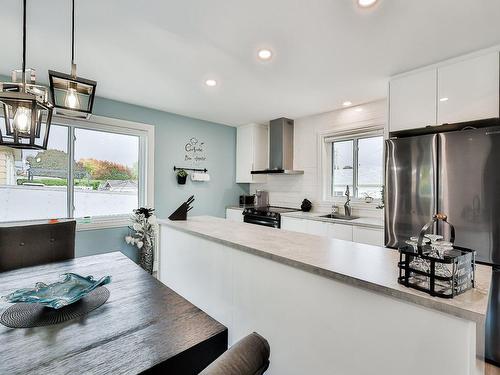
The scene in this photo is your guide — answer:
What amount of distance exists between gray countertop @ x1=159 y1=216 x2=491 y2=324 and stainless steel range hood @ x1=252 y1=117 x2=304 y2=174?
2188mm

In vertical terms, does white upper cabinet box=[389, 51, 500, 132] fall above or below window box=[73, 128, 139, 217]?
above

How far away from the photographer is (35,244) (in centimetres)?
191

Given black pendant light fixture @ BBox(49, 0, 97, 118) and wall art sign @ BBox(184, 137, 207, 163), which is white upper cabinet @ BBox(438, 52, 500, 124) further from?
wall art sign @ BBox(184, 137, 207, 163)

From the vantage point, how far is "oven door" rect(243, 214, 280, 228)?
3795 millimetres

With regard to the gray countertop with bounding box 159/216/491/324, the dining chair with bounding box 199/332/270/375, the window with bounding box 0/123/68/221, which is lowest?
the gray countertop with bounding box 159/216/491/324

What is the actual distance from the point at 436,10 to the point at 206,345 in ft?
7.37

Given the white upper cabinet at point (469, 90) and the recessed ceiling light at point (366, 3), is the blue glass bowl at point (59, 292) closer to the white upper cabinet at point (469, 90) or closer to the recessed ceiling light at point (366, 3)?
the recessed ceiling light at point (366, 3)

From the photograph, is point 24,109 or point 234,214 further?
point 234,214

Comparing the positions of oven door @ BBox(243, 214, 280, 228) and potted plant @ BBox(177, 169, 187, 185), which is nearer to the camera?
oven door @ BBox(243, 214, 280, 228)

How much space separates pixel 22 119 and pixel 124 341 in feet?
3.51

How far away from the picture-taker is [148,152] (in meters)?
3.77

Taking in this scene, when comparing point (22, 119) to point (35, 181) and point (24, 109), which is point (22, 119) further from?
point (35, 181)

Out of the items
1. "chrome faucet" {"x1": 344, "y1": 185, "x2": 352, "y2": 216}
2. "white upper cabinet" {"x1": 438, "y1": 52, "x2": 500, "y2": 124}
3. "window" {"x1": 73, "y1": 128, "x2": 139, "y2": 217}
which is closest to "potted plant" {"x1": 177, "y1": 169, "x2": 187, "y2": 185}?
"window" {"x1": 73, "y1": 128, "x2": 139, "y2": 217}

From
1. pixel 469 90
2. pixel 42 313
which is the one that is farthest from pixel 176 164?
pixel 469 90
